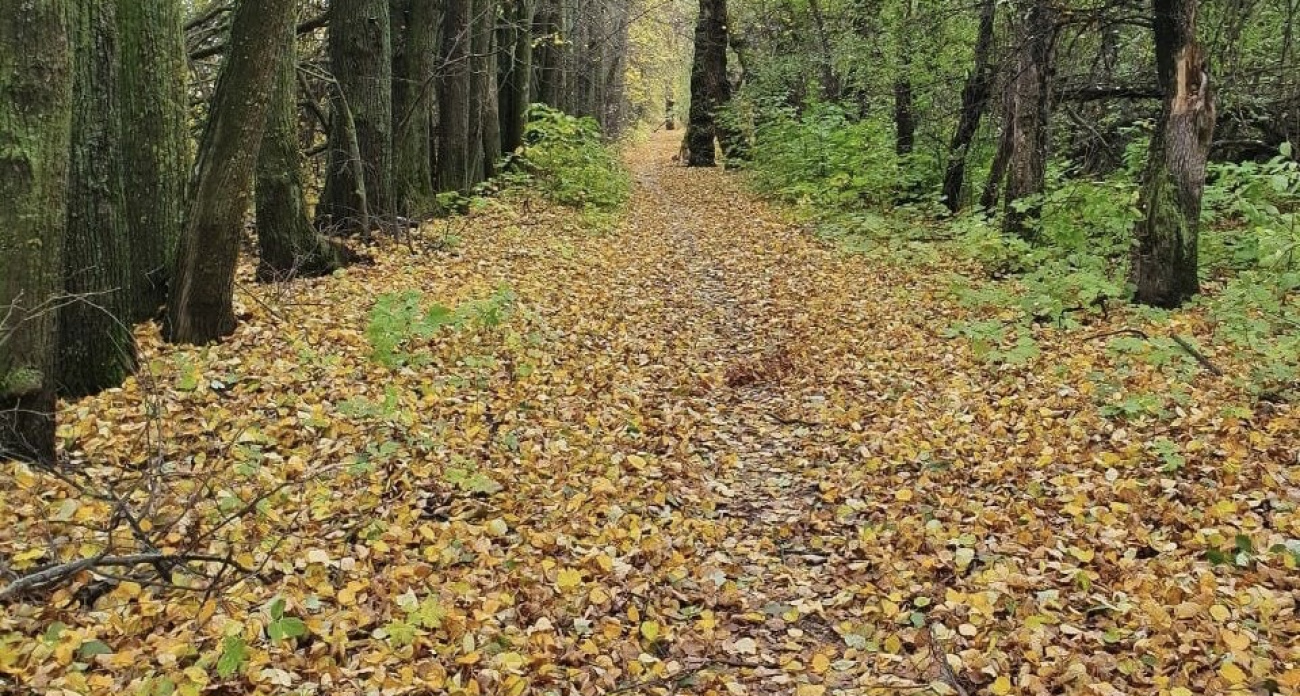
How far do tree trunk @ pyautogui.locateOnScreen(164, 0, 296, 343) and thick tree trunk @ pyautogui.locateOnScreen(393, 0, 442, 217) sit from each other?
17.1ft

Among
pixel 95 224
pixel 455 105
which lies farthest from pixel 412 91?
pixel 95 224

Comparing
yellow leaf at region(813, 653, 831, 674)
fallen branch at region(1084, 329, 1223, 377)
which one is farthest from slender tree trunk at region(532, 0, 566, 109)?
yellow leaf at region(813, 653, 831, 674)

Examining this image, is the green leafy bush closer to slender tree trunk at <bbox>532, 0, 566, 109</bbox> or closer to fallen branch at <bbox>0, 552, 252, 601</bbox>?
slender tree trunk at <bbox>532, 0, 566, 109</bbox>

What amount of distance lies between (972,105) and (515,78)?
Result: 9164 mm

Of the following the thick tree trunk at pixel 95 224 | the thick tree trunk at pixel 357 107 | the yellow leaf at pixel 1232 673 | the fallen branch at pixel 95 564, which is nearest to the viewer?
the yellow leaf at pixel 1232 673

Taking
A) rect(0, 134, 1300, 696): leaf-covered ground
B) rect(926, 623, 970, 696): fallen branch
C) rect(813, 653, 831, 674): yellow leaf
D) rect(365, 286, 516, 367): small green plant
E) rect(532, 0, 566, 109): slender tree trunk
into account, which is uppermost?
rect(532, 0, 566, 109): slender tree trunk

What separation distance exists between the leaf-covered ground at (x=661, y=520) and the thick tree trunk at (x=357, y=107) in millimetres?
2565

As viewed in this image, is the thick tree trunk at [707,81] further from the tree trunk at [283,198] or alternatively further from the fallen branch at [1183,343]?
the fallen branch at [1183,343]

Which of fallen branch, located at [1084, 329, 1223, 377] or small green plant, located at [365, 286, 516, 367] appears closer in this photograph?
fallen branch, located at [1084, 329, 1223, 377]

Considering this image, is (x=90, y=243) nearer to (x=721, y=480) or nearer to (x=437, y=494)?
(x=437, y=494)

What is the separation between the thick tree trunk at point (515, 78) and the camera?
17.1 meters

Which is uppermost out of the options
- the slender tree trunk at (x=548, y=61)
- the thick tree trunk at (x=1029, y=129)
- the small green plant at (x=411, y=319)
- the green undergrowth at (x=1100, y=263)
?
the slender tree trunk at (x=548, y=61)

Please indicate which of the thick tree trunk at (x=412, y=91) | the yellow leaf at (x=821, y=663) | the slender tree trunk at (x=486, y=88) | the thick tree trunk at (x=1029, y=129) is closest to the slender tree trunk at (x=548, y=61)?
the slender tree trunk at (x=486, y=88)

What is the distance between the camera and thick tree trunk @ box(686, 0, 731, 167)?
2581 cm
